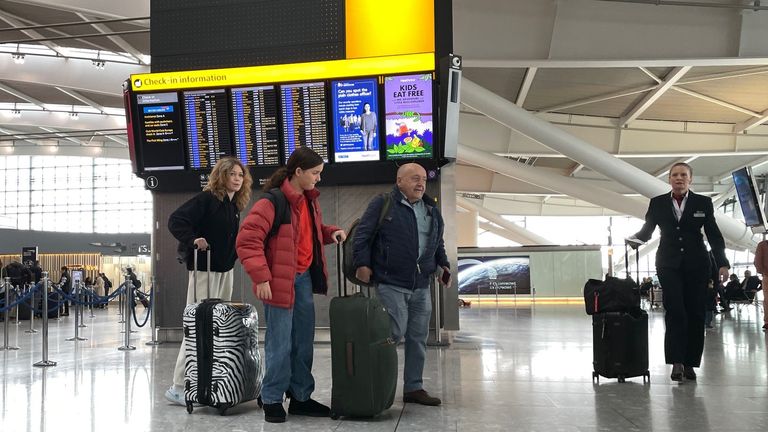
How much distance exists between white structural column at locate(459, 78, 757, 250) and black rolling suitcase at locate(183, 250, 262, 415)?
1236 centimetres

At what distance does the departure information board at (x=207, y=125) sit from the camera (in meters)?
8.94

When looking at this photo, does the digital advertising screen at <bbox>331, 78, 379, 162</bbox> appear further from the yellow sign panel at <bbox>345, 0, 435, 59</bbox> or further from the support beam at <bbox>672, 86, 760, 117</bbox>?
the support beam at <bbox>672, 86, 760, 117</bbox>

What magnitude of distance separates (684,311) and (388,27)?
4.98 meters

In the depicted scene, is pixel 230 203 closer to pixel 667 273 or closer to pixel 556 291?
pixel 667 273

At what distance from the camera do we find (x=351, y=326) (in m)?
4.33

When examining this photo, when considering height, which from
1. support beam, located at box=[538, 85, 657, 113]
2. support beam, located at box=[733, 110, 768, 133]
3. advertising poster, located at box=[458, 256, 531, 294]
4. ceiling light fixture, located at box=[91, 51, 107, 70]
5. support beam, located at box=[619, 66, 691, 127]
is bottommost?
advertising poster, located at box=[458, 256, 531, 294]

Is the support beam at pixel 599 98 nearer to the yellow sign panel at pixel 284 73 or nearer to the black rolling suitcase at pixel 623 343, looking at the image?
the yellow sign panel at pixel 284 73

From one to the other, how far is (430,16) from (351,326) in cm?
540

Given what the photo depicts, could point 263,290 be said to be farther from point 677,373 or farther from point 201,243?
point 677,373

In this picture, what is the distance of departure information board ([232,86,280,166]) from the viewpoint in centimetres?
878

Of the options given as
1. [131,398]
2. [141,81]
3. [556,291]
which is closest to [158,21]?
[141,81]

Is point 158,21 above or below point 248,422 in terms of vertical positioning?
above

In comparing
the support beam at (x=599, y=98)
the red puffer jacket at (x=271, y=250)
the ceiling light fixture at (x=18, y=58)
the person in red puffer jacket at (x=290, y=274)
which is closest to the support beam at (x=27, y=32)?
the ceiling light fixture at (x=18, y=58)

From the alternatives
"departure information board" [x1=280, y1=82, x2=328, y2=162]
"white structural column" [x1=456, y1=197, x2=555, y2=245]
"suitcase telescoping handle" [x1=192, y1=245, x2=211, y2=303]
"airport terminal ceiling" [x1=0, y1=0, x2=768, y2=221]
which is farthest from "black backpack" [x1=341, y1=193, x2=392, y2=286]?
"white structural column" [x1=456, y1=197, x2=555, y2=245]
